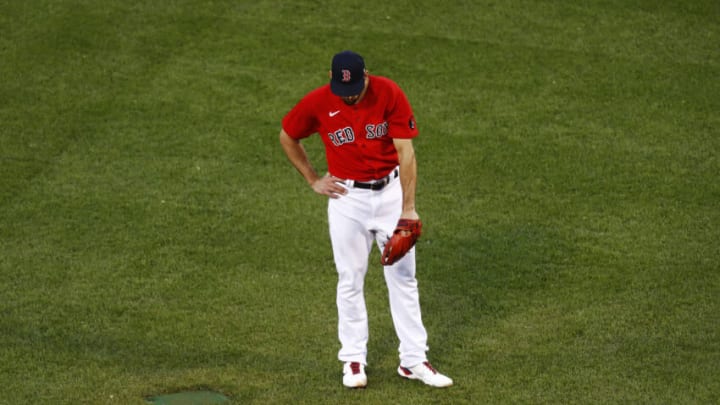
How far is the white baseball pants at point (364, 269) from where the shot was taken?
6.99 meters

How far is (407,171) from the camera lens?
6.74 meters

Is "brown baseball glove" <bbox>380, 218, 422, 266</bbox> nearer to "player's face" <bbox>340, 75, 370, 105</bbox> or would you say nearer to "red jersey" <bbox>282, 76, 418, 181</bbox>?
"red jersey" <bbox>282, 76, 418, 181</bbox>

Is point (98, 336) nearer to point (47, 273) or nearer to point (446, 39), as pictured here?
point (47, 273)

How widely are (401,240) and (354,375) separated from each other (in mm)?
1109

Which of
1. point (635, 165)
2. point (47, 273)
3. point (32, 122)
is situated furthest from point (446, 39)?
point (47, 273)

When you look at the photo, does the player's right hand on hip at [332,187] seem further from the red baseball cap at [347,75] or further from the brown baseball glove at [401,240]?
the red baseball cap at [347,75]

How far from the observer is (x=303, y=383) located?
729 cm

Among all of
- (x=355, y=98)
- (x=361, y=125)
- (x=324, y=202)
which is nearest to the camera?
(x=355, y=98)

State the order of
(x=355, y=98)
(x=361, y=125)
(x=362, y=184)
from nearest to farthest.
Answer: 1. (x=355, y=98)
2. (x=361, y=125)
3. (x=362, y=184)

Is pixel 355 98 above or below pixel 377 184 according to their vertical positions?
above

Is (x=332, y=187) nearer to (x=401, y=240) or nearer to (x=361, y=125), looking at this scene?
(x=361, y=125)

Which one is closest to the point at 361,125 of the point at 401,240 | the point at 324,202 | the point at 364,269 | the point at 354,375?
the point at 401,240

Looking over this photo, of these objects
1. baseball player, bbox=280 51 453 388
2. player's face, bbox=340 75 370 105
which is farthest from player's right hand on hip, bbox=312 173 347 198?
player's face, bbox=340 75 370 105

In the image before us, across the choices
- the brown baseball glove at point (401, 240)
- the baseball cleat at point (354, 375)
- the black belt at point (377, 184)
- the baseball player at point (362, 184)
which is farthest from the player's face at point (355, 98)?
the baseball cleat at point (354, 375)
